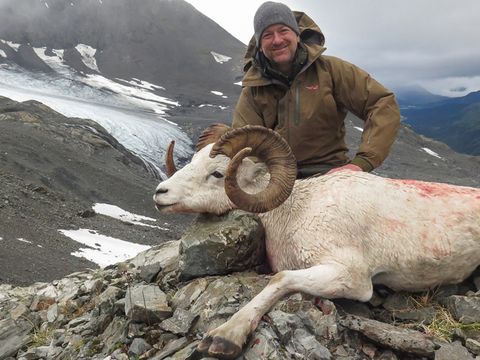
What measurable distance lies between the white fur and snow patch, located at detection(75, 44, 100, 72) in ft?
383

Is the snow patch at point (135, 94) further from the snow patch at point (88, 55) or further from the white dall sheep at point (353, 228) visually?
the white dall sheep at point (353, 228)

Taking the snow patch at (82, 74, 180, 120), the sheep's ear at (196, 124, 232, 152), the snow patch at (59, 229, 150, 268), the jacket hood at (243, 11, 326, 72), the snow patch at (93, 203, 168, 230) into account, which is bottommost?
the snow patch at (93, 203, 168, 230)

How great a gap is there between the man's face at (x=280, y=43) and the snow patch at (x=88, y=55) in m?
115

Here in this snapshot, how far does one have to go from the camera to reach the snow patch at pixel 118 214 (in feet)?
90.3

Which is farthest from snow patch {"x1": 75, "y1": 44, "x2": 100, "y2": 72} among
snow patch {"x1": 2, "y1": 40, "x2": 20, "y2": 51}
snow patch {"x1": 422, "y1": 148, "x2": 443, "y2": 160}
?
snow patch {"x1": 422, "y1": 148, "x2": 443, "y2": 160}

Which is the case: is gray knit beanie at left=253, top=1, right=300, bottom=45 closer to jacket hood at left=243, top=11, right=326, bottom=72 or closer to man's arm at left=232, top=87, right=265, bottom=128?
Answer: jacket hood at left=243, top=11, right=326, bottom=72

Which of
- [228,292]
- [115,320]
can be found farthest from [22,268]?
[228,292]

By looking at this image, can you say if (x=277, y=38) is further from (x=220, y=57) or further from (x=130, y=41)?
(x=130, y=41)

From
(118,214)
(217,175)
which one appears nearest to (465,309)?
(217,175)

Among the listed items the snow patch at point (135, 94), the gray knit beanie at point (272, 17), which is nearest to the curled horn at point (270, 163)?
the gray knit beanie at point (272, 17)

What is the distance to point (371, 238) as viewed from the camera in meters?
4.09

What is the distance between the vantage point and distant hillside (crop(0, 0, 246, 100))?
4230 inches

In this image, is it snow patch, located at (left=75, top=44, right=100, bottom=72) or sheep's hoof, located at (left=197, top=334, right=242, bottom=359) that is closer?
sheep's hoof, located at (left=197, top=334, right=242, bottom=359)

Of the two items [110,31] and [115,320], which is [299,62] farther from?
[110,31]
